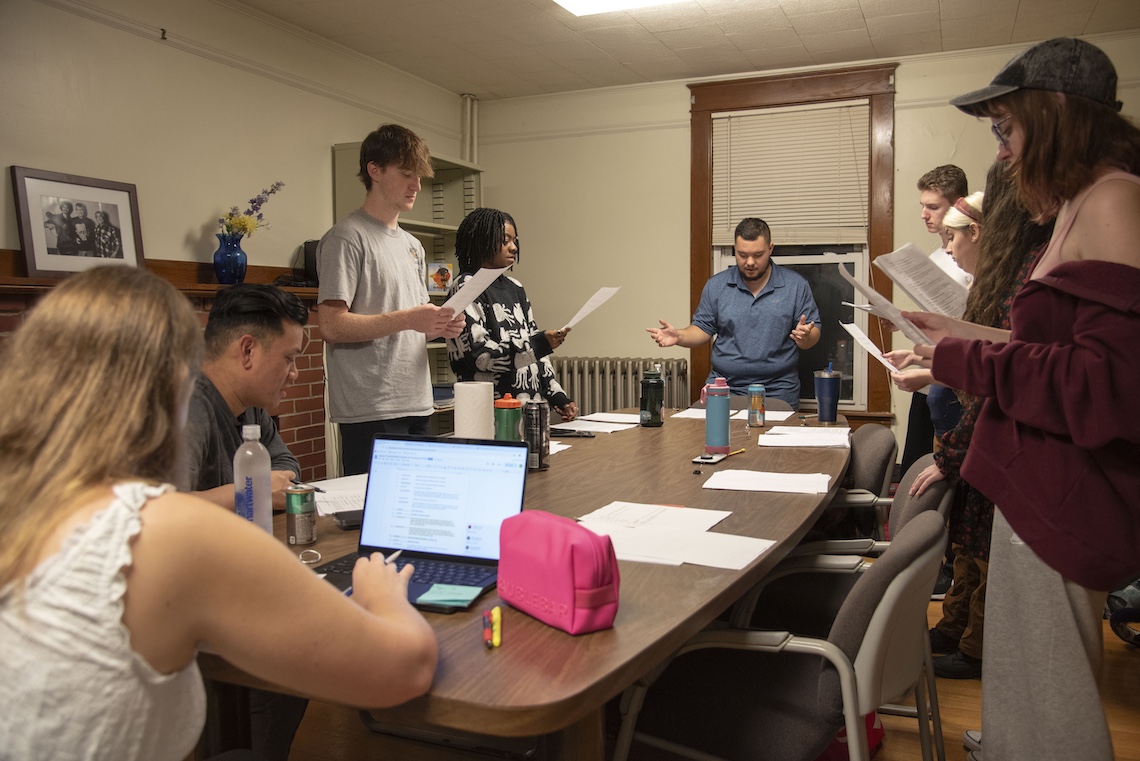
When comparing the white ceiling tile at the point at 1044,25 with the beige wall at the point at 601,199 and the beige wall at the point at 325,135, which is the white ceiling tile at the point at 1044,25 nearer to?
the beige wall at the point at 325,135

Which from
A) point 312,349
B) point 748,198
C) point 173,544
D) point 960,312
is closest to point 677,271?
point 748,198

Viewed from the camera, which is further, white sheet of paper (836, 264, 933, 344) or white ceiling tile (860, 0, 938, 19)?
white ceiling tile (860, 0, 938, 19)

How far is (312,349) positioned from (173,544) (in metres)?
3.84

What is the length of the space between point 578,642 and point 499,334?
2.05 m

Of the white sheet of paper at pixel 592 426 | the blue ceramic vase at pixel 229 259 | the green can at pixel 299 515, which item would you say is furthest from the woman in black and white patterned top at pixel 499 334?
the green can at pixel 299 515

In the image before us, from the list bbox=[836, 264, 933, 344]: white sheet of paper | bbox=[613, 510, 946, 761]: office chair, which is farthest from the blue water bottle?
bbox=[613, 510, 946, 761]: office chair

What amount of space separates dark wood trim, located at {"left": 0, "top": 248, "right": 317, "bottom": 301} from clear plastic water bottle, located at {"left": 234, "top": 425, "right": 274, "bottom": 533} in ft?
3.80

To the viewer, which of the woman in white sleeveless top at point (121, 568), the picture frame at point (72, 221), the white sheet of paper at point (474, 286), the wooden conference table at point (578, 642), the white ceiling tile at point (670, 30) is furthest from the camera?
the white ceiling tile at point (670, 30)

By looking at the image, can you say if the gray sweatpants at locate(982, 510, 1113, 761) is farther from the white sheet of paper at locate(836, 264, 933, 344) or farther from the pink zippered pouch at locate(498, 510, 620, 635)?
the pink zippered pouch at locate(498, 510, 620, 635)

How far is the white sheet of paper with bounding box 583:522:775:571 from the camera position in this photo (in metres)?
1.52

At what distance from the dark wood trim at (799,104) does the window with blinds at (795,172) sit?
47 millimetres

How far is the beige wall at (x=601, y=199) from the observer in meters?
5.79

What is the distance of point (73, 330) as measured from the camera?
89 centimetres

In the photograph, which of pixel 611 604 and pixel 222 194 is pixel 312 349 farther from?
pixel 611 604
